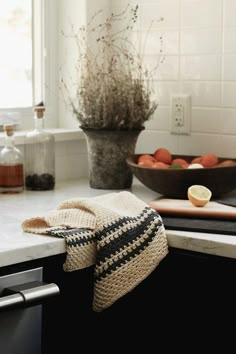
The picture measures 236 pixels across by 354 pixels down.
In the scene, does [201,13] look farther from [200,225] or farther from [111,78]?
[200,225]

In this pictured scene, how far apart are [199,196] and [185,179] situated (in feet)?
0.36

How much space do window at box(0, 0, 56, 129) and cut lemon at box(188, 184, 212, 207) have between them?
731 mm

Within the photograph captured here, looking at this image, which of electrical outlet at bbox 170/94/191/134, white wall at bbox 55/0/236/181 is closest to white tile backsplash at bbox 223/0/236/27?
white wall at bbox 55/0/236/181

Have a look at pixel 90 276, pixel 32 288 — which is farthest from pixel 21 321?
pixel 90 276

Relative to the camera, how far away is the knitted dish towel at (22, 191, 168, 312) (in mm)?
1701

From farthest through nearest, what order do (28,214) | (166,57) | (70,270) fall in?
(166,57)
(28,214)
(70,270)

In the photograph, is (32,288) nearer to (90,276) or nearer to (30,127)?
(90,276)

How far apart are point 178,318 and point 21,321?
403 millimetres

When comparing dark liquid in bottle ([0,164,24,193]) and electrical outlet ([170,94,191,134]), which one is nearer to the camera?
dark liquid in bottle ([0,164,24,193])

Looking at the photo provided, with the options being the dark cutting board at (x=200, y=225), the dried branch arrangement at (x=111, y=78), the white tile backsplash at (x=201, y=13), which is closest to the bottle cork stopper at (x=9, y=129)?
the dried branch arrangement at (x=111, y=78)

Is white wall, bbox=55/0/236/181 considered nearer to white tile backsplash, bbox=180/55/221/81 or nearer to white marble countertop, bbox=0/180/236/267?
white tile backsplash, bbox=180/55/221/81

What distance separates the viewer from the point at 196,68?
2.43 meters

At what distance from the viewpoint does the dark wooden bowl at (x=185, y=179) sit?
6.84ft

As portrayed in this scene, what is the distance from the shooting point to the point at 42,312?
172 cm
